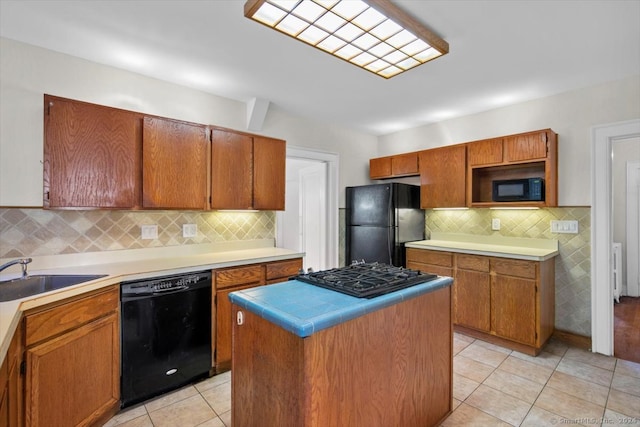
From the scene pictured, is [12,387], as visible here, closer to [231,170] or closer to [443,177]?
[231,170]

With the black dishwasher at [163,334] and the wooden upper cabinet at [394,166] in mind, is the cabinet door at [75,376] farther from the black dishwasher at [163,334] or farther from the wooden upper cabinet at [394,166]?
the wooden upper cabinet at [394,166]

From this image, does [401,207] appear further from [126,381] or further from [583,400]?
[126,381]

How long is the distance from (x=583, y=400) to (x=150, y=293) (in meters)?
3.10

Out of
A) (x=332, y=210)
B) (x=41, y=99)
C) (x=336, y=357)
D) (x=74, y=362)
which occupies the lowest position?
(x=74, y=362)

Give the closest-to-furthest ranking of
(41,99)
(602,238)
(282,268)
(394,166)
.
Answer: (41,99) < (602,238) < (282,268) < (394,166)

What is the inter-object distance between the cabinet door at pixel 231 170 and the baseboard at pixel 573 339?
333 cm

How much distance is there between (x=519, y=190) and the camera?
3.01 m

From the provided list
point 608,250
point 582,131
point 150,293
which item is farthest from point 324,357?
point 582,131

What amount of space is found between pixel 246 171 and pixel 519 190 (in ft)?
8.94

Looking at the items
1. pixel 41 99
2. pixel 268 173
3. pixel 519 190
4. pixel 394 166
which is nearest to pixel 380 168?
pixel 394 166

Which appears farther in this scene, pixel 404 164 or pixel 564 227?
pixel 404 164

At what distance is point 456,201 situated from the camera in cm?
343

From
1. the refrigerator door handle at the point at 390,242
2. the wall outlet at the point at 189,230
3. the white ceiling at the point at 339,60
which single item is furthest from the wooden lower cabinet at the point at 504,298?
the wall outlet at the point at 189,230

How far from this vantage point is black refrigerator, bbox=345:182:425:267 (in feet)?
11.8
